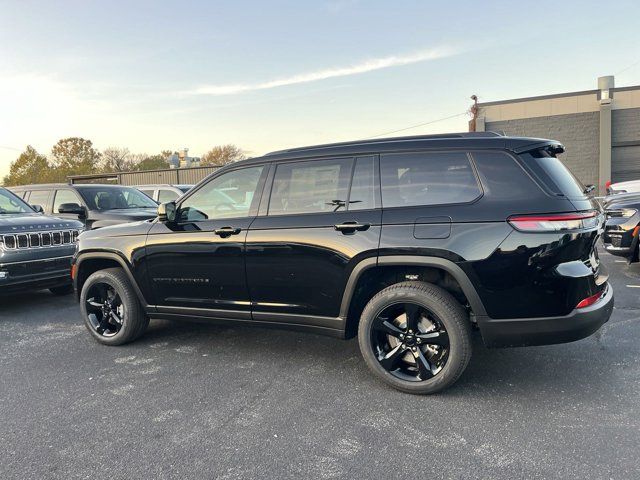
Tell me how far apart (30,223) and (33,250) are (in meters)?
0.40

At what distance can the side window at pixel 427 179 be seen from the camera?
3.35m

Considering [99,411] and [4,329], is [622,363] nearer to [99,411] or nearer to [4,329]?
[99,411]

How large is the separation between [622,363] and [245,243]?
327 centimetres

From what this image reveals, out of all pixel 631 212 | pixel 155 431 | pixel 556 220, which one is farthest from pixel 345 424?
pixel 631 212

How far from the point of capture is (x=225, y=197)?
4.21 m

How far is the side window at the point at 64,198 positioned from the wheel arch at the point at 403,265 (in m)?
7.08

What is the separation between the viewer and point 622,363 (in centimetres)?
389

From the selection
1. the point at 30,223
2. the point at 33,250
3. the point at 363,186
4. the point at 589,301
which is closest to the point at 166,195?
the point at 30,223

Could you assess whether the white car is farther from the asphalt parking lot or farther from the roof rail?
the roof rail

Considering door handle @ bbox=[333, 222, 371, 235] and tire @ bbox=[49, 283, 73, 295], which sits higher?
door handle @ bbox=[333, 222, 371, 235]

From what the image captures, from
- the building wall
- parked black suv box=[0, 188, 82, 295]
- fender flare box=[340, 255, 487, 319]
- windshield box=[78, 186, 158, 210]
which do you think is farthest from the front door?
the building wall

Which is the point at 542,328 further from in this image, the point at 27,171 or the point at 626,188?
the point at 27,171

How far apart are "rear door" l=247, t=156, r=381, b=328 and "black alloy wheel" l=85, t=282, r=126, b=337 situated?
A: 1.69 m

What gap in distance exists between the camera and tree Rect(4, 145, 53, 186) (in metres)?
61.4
